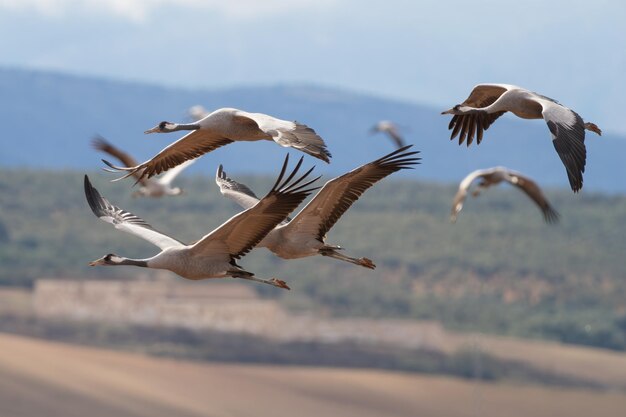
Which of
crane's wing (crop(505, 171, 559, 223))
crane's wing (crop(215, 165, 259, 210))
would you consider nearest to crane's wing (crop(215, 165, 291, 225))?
crane's wing (crop(215, 165, 259, 210))

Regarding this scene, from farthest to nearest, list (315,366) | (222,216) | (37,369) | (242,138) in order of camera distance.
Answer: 1. (222,216)
2. (315,366)
3. (37,369)
4. (242,138)

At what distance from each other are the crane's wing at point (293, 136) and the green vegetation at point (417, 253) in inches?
2186

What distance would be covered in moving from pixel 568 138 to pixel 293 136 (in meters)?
2.43

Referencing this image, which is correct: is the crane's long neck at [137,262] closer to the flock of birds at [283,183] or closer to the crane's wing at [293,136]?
the flock of birds at [283,183]

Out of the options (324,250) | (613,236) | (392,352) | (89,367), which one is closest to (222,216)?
(613,236)

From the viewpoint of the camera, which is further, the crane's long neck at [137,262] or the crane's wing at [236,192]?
the crane's wing at [236,192]

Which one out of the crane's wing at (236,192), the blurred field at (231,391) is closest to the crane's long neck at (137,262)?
the crane's wing at (236,192)

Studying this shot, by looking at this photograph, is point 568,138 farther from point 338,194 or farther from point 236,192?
point 236,192

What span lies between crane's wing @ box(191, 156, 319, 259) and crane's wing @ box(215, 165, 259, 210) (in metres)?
2.52

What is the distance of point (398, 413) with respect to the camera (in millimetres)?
57031

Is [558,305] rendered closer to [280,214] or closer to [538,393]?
[538,393]

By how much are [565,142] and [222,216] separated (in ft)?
252

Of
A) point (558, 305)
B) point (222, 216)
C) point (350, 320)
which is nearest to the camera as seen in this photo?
point (350, 320)

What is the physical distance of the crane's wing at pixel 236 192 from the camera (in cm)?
1811
